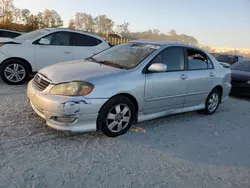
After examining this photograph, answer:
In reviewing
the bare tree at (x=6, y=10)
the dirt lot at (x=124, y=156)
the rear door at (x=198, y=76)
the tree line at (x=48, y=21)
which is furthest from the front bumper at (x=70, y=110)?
the bare tree at (x=6, y=10)

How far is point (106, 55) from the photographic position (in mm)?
4992

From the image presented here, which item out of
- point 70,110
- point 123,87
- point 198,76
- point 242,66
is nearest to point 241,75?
point 242,66

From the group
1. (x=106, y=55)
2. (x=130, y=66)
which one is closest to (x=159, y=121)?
(x=130, y=66)

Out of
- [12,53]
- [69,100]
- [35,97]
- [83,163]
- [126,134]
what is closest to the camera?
[83,163]

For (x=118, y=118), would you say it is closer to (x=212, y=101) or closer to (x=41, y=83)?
(x=41, y=83)

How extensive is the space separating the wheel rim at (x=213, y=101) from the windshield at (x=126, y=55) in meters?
1.92

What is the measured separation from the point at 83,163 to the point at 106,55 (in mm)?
2456

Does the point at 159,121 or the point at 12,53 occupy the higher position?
the point at 12,53

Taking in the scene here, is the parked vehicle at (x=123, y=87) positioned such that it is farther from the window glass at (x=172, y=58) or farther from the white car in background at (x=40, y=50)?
the white car in background at (x=40, y=50)

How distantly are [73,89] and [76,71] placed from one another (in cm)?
50

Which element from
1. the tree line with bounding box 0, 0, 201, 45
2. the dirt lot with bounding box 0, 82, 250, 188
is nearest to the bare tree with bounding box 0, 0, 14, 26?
the tree line with bounding box 0, 0, 201, 45

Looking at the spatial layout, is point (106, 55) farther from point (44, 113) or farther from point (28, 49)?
point (28, 49)

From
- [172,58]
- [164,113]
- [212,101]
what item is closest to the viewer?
[164,113]

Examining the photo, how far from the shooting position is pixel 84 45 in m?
7.71
